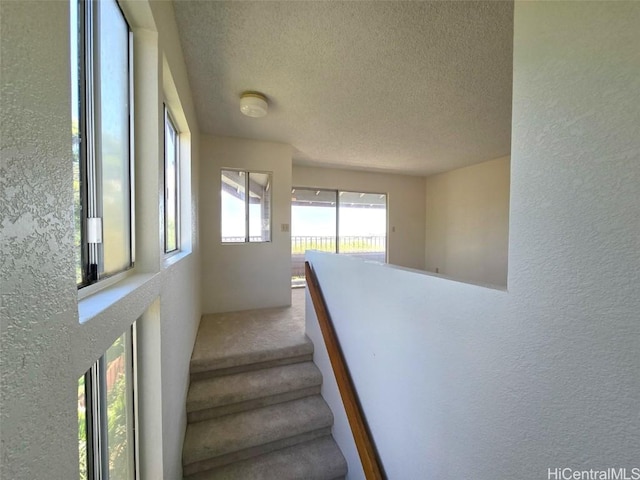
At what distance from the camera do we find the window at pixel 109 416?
694 millimetres

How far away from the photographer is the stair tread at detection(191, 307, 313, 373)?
2.25 meters

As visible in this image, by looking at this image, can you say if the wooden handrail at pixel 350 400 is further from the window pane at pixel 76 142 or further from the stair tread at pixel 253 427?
the window pane at pixel 76 142

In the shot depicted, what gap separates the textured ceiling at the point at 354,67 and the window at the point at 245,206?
0.57 metres

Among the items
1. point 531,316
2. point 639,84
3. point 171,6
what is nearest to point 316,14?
point 171,6

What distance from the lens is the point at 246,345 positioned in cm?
246

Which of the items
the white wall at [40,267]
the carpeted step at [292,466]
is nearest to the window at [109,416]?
the white wall at [40,267]

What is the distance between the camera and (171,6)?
1396 millimetres

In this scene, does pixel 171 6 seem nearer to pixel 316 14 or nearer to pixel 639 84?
pixel 316 14

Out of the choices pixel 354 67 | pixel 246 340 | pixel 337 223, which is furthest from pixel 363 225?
pixel 354 67

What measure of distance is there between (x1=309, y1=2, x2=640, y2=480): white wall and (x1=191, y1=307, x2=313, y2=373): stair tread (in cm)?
165

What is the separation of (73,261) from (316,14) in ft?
5.66

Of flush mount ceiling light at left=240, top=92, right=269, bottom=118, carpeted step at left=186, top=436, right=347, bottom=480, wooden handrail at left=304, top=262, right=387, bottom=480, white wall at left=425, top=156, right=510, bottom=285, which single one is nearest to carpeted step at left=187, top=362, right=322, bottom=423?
carpeted step at left=186, top=436, right=347, bottom=480

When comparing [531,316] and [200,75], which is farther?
[200,75]

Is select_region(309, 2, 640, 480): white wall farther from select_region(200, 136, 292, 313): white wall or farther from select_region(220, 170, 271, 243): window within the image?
select_region(220, 170, 271, 243): window
